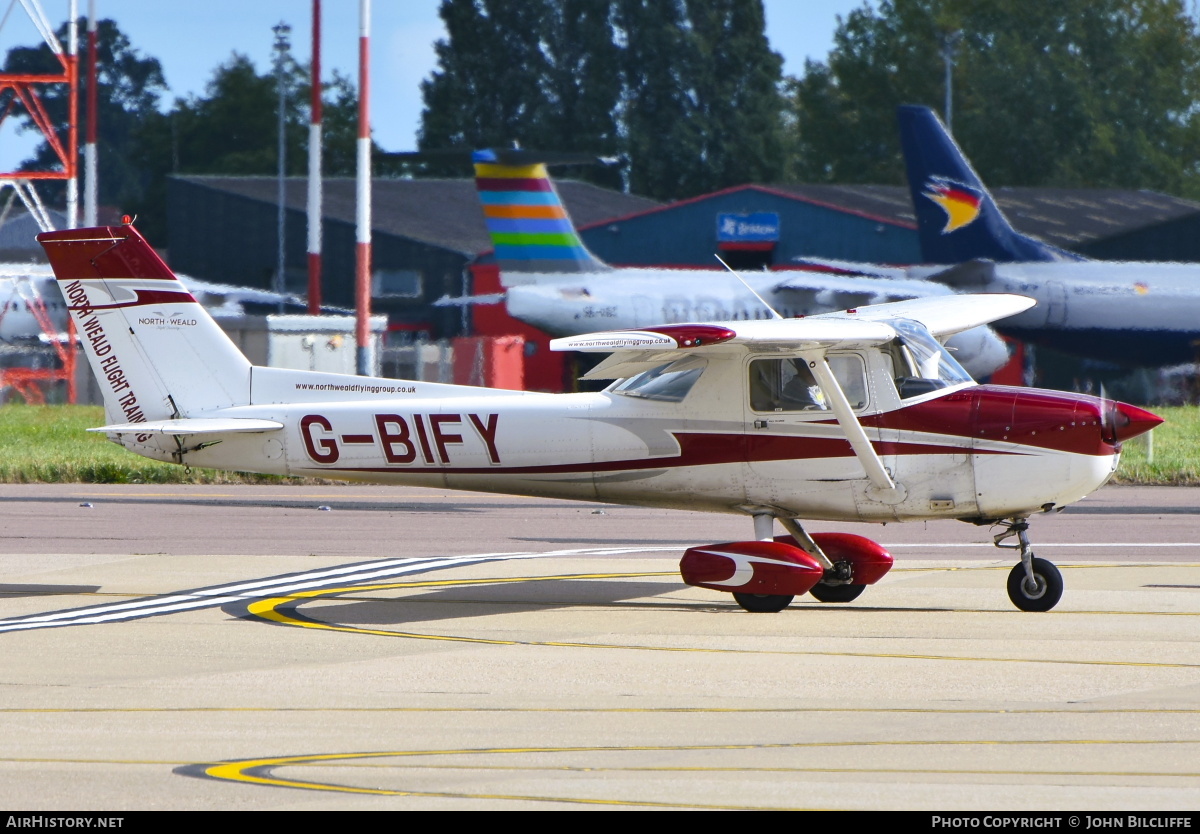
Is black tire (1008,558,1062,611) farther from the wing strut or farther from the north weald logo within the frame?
the north weald logo

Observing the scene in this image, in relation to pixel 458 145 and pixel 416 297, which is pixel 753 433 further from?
pixel 458 145

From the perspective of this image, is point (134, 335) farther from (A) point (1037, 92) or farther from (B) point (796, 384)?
(A) point (1037, 92)

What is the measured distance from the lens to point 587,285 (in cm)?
3762

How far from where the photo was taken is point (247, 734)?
23.2 ft

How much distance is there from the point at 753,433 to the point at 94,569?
212 inches

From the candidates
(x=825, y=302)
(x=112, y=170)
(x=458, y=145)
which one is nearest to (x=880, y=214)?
(x=825, y=302)

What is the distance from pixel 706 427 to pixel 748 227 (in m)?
38.0

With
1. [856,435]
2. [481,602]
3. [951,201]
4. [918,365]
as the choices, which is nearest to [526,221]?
[951,201]

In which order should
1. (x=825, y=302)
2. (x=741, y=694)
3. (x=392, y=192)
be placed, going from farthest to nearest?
(x=392, y=192) < (x=825, y=302) < (x=741, y=694)

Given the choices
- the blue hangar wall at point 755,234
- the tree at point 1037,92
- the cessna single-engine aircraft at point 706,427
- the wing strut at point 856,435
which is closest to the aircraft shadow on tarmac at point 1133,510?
the cessna single-engine aircraft at point 706,427

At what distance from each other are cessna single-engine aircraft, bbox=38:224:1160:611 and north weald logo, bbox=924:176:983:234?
2579cm

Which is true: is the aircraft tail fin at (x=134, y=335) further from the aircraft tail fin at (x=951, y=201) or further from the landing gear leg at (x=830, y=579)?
the aircraft tail fin at (x=951, y=201)

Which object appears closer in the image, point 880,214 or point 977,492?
point 977,492

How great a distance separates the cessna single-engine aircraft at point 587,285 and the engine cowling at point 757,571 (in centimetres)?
2598
